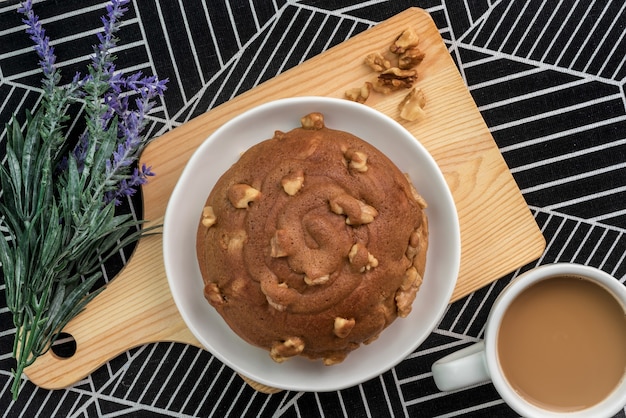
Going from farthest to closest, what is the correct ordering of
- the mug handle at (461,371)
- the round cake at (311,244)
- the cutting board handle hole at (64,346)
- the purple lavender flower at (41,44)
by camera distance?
the cutting board handle hole at (64,346) < the purple lavender flower at (41,44) < the mug handle at (461,371) < the round cake at (311,244)

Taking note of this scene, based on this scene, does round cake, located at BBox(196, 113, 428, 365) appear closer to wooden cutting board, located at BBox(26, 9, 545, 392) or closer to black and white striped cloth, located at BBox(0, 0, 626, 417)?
wooden cutting board, located at BBox(26, 9, 545, 392)

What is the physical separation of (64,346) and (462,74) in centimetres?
114

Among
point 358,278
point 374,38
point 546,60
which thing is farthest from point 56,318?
point 546,60

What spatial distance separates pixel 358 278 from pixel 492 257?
1.40 ft

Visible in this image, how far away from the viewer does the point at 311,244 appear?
1085mm

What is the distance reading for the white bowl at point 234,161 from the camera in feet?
4.18

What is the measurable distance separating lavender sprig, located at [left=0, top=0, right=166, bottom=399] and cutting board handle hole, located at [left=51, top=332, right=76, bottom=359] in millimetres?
78

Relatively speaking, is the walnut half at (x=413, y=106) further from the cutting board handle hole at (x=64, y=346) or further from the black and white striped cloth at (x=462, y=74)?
the cutting board handle hole at (x=64, y=346)

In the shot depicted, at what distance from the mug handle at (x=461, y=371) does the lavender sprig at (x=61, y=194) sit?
0.68m

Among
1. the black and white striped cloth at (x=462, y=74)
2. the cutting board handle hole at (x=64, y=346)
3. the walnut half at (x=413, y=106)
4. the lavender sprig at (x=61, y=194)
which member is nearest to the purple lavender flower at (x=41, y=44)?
the lavender sprig at (x=61, y=194)

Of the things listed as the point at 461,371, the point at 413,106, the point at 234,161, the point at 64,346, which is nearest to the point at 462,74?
the point at 413,106

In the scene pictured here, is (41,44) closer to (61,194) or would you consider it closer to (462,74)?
(61,194)

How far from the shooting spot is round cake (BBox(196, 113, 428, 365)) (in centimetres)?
109

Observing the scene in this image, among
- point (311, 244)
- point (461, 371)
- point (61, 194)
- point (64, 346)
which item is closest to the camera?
point (311, 244)
